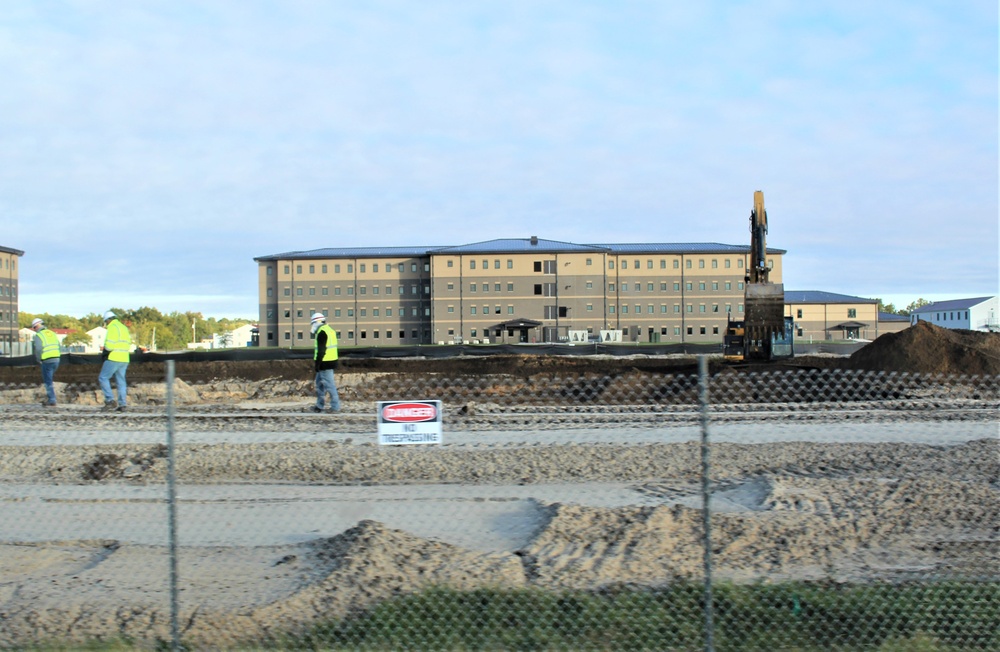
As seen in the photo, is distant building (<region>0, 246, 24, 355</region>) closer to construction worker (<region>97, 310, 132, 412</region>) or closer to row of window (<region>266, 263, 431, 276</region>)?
row of window (<region>266, 263, 431, 276</region>)

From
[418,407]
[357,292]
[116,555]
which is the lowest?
[116,555]

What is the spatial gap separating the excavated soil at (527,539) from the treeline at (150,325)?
239ft

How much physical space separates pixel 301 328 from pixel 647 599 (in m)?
70.5

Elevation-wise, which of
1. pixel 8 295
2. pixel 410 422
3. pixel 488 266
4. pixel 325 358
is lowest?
pixel 410 422

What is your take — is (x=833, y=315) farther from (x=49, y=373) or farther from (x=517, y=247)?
(x=49, y=373)

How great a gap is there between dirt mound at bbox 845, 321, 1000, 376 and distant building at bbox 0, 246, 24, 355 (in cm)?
6066

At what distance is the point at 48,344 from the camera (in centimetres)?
1667

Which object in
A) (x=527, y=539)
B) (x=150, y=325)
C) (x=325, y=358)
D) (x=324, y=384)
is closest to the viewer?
(x=527, y=539)

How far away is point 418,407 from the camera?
476 cm

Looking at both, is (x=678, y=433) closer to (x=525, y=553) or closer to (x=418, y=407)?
(x=525, y=553)

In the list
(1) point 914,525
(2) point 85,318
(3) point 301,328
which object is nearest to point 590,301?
(3) point 301,328

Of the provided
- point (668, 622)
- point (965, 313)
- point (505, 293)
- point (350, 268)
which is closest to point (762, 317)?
point (668, 622)

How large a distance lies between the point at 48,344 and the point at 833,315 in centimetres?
7312

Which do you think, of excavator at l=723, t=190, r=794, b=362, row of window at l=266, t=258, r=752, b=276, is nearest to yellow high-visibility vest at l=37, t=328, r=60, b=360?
excavator at l=723, t=190, r=794, b=362
